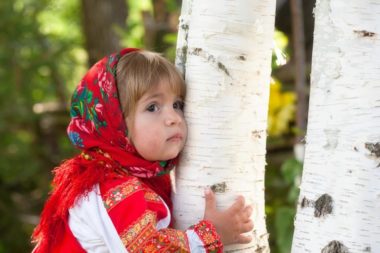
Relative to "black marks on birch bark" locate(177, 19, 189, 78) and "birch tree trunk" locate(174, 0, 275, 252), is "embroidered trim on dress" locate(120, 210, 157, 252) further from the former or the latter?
"black marks on birch bark" locate(177, 19, 189, 78)

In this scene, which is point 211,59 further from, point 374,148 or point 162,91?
point 374,148

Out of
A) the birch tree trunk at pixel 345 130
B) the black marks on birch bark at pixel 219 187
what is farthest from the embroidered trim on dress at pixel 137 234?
the birch tree trunk at pixel 345 130

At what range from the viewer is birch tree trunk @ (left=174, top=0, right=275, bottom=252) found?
199cm

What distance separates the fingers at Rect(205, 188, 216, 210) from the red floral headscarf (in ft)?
0.66

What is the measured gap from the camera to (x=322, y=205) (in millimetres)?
1758

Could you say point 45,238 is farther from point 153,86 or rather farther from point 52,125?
point 52,125

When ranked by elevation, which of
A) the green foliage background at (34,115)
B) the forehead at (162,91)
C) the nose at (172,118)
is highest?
the forehead at (162,91)

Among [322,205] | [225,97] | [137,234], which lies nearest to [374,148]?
[322,205]

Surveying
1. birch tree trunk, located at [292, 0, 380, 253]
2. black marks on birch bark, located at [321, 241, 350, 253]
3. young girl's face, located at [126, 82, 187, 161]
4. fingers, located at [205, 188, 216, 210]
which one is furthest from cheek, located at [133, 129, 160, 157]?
black marks on birch bark, located at [321, 241, 350, 253]

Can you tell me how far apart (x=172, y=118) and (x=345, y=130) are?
598 mm

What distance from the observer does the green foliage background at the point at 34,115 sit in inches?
219

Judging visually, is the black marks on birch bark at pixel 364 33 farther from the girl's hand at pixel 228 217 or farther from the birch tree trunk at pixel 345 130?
the girl's hand at pixel 228 217

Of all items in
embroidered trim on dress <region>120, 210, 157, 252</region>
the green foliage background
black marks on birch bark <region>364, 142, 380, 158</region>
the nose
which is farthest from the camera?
the green foliage background

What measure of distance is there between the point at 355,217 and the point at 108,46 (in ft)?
15.8
